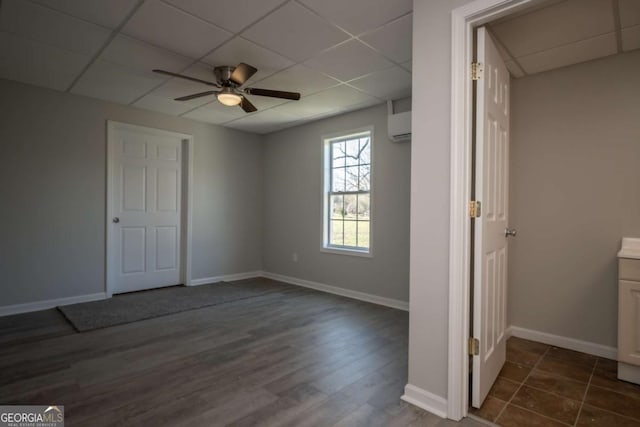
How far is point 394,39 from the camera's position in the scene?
2594 mm

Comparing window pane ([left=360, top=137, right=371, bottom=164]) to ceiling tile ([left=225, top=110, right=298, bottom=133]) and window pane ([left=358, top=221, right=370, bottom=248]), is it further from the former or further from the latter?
ceiling tile ([left=225, top=110, right=298, bottom=133])

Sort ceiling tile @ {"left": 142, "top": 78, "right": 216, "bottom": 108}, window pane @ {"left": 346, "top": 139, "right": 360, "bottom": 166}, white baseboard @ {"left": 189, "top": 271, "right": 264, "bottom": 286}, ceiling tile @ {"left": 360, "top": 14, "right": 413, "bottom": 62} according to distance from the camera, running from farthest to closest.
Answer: white baseboard @ {"left": 189, "top": 271, "right": 264, "bottom": 286} → window pane @ {"left": 346, "top": 139, "right": 360, "bottom": 166} → ceiling tile @ {"left": 142, "top": 78, "right": 216, "bottom": 108} → ceiling tile @ {"left": 360, "top": 14, "right": 413, "bottom": 62}

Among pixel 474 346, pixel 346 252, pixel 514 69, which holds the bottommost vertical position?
pixel 474 346

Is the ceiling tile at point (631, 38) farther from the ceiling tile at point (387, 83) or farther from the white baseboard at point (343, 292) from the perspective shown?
the white baseboard at point (343, 292)

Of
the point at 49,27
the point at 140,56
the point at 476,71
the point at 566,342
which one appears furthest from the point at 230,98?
the point at 566,342

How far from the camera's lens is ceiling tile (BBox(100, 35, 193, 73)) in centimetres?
270

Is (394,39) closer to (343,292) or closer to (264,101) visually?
(264,101)

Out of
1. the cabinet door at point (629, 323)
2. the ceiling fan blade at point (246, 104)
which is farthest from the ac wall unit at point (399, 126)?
the cabinet door at point (629, 323)

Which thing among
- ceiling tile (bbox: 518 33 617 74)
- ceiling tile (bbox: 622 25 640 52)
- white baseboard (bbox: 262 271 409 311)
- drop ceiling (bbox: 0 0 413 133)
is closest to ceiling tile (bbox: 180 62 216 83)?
drop ceiling (bbox: 0 0 413 133)

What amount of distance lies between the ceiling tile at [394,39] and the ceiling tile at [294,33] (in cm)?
23

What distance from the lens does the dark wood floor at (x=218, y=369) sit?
1852mm

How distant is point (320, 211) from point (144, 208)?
2421mm

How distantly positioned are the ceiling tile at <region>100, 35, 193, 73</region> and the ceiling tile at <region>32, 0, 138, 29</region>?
239 mm

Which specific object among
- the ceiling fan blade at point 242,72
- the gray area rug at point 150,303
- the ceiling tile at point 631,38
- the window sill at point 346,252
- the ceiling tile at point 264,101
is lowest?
the gray area rug at point 150,303
